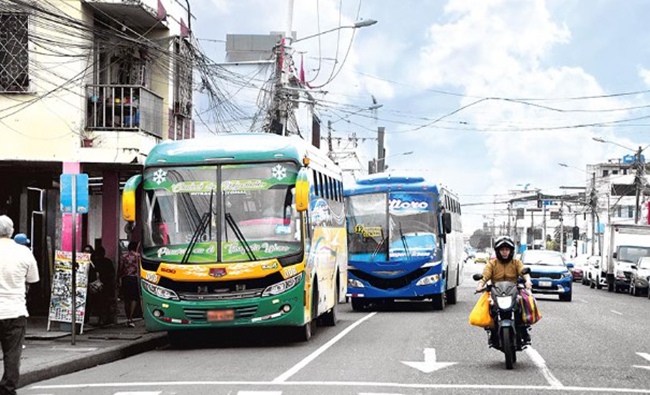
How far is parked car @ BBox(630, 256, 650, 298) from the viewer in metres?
42.1

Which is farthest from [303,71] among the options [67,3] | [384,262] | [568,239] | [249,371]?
[568,239]

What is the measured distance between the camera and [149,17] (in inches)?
929

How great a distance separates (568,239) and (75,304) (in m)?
108

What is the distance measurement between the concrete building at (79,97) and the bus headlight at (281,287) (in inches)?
171

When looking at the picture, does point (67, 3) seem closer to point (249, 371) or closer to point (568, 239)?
point (249, 371)

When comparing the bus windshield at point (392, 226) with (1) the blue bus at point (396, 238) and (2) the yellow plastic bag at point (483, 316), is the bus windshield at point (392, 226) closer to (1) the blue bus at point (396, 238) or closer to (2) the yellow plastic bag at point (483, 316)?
(1) the blue bus at point (396, 238)

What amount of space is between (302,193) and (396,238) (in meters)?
11.1

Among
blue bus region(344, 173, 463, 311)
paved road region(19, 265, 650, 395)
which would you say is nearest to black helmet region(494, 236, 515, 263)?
paved road region(19, 265, 650, 395)

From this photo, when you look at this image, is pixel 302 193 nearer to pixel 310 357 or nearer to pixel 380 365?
pixel 310 357

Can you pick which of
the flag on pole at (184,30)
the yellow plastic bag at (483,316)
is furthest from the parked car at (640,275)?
the yellow plastic bag at (483,316)

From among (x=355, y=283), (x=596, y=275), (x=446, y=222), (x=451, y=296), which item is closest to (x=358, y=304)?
(x=355, y=283)

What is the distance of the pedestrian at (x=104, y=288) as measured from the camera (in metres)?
21.3

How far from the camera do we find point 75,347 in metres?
16.8

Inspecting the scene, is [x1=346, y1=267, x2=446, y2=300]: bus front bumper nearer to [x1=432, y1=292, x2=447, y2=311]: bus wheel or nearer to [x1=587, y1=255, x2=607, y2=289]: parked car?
[x1=432, y1=292, x2=447, y2=311]: bus wheel
